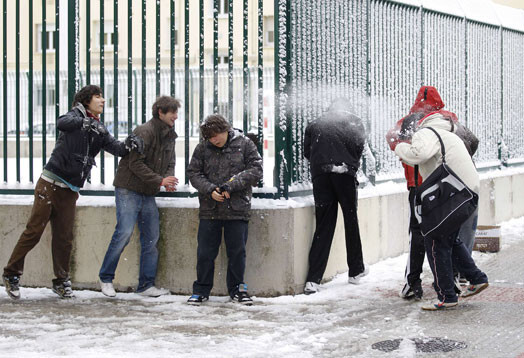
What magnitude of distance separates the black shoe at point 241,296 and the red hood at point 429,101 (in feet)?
7.20

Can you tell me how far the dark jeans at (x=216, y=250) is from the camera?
7.83 meters

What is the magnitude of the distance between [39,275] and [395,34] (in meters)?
5.15

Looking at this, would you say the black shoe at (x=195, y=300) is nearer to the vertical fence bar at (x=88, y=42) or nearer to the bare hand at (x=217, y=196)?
the bare hand at (x=217, y=196)

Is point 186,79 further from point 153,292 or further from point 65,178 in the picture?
point 153,292

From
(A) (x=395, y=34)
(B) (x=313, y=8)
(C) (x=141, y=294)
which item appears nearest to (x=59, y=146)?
(C) (x=141, y=294)

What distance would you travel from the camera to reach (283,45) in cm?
820

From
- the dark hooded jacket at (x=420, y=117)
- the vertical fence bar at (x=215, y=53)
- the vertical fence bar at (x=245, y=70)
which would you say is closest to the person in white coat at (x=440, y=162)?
the dark hooded jacket at (x=420, y=117)

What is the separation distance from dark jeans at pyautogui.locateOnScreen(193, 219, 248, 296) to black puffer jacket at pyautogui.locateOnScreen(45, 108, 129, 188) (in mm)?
1071

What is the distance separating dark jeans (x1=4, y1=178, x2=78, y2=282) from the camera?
8062 millimetres

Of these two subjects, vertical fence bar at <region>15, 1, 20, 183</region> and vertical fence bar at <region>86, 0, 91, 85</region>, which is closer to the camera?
vertical fence bar at <region>86, 0, 91, 85</region>

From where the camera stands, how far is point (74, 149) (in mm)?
8039

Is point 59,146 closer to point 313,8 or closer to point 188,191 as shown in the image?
point 188,191

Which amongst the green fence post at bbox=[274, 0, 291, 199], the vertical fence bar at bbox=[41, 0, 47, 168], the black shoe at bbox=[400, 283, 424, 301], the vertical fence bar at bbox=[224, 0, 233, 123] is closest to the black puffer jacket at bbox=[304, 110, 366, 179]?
the green fence post at bbox=[274, 0, 291, 199]

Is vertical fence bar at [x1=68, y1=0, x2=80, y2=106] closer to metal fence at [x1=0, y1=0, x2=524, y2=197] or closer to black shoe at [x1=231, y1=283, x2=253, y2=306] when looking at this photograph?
metal fence at [x1=0, y1=0, x2=524, y2=197]
